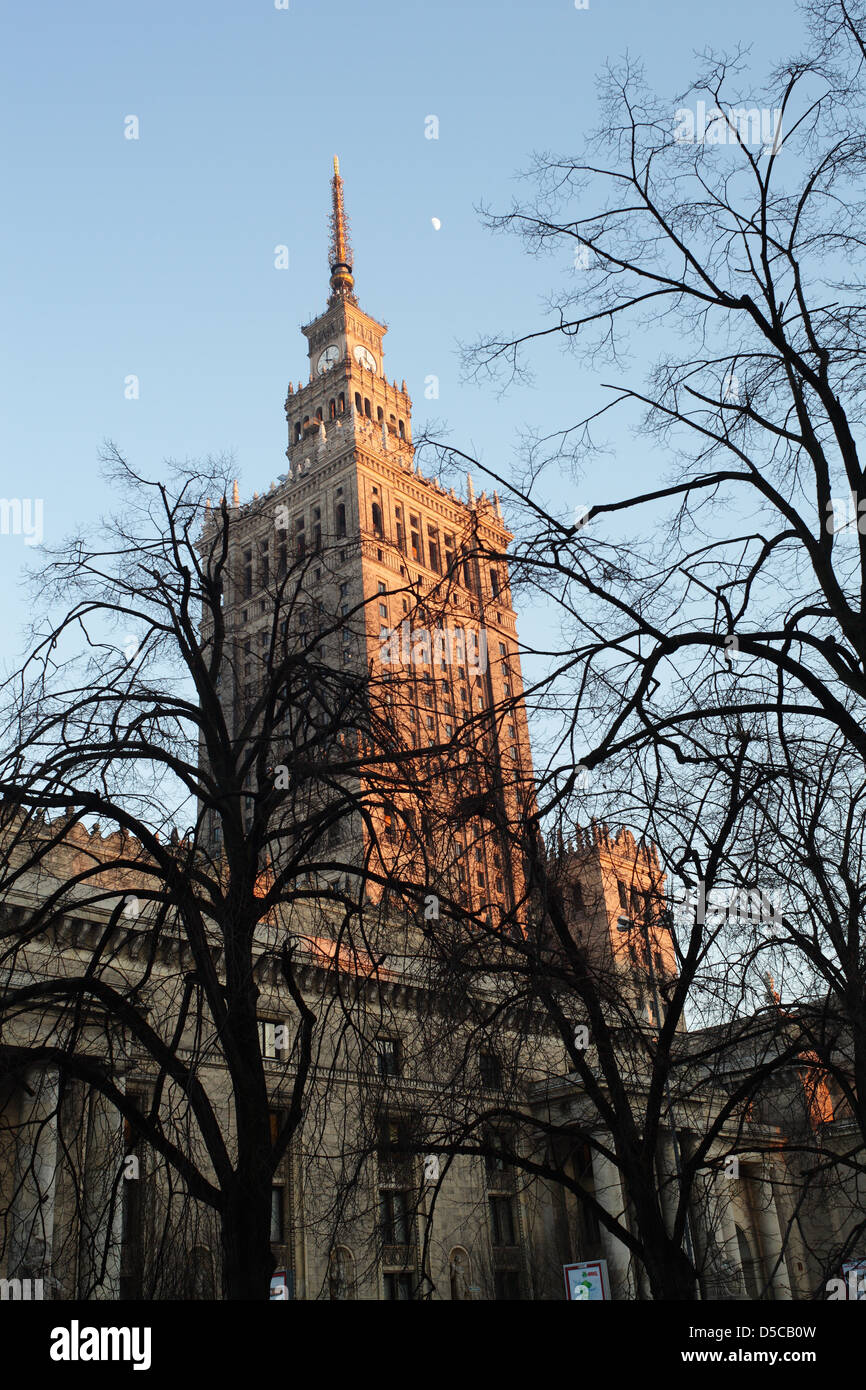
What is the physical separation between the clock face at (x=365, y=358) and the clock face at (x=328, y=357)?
2.07 metres

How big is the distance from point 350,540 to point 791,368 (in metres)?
6.41

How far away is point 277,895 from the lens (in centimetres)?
1184

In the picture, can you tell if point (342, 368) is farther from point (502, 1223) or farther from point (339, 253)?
point (502, 1223)

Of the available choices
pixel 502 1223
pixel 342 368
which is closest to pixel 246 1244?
pixel 502 1223

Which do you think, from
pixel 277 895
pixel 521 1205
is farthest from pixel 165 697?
pixel 521 1205

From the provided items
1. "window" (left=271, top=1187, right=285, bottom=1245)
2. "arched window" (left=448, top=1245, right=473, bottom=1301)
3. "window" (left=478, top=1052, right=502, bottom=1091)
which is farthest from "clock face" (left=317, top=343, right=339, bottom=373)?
"window" (left=478, top=1052, right=502, bottom=1091)

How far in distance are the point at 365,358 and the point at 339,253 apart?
1242 cm

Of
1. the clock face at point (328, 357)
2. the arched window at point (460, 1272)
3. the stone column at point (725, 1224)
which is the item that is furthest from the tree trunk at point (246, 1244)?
the clock face at point (328, 357)

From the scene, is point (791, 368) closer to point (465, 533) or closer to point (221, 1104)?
point (465, 533)

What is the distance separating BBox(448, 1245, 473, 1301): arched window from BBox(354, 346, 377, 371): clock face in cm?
9110

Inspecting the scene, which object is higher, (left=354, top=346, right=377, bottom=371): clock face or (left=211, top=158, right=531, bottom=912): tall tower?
(left=354, top=346, right=377, bottom=371): clock face

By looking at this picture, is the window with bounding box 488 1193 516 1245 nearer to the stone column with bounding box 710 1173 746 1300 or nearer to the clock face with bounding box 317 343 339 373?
the stone column with bounding box 710 1173 746 1300

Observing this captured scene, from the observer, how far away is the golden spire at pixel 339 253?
121312 millimetres

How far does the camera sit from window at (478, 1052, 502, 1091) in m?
11.9
